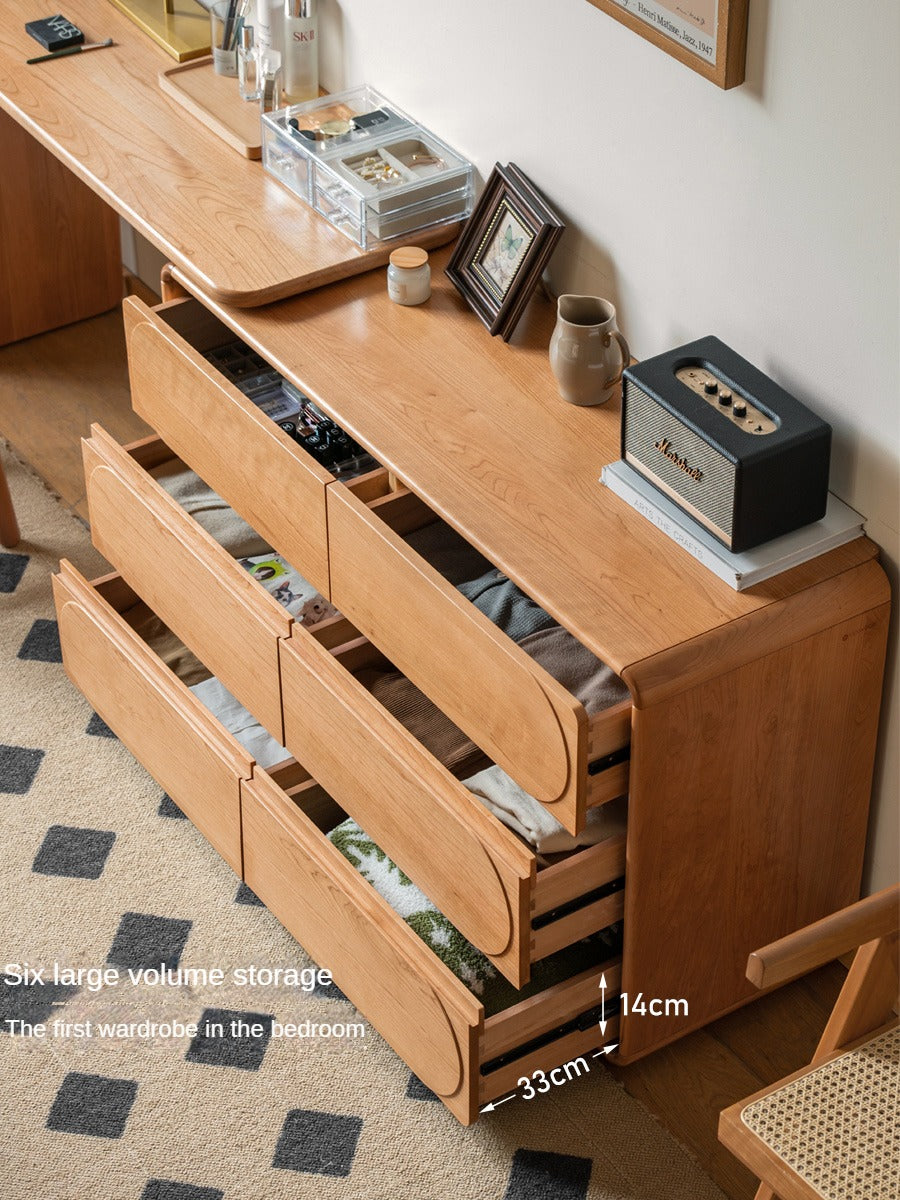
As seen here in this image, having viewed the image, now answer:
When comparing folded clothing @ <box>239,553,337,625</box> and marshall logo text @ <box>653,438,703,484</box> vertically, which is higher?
marshall logo text @ <box>653,438,703,484</box>

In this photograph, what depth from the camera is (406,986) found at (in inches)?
76.2

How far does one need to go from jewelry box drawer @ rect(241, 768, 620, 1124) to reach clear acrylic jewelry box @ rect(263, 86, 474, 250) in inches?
30.3

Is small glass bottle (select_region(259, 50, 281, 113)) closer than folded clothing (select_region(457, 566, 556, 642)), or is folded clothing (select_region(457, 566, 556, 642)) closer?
folded clothing (select_region(457, 566, 556, 642))

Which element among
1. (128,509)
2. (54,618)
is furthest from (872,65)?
(54,618)

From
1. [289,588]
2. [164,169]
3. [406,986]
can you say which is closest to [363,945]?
[406,986]

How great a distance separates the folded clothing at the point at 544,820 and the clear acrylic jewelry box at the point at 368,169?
79cm

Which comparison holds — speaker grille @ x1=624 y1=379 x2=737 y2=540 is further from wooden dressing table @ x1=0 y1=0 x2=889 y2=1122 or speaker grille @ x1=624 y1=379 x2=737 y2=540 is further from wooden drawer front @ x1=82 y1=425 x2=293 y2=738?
wooden drawer front @ x1=82 y1=425 x2=293 y2=738

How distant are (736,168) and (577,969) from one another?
961mm

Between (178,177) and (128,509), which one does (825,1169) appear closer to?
(128,509)

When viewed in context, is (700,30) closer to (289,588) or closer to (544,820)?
(544,820)

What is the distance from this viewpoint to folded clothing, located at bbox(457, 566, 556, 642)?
193 centimetres

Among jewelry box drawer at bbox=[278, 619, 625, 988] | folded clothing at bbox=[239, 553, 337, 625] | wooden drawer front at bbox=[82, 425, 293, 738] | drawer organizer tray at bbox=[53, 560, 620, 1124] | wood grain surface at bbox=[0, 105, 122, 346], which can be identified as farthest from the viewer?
wood grain surface at bbox=[0, 105, 122, 346]

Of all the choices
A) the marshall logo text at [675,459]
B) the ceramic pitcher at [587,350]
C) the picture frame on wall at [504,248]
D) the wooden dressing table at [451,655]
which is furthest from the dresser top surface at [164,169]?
the marshall logo text at [675,459]

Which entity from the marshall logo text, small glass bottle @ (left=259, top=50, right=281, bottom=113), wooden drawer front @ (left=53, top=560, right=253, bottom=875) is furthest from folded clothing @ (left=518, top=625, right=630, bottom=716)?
A: small glass bottle @ (left=259, top=50, right=281, bottom=113)
